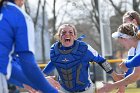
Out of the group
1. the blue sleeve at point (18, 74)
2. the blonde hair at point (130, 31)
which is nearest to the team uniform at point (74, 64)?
the blonde hair at point (130, 31)

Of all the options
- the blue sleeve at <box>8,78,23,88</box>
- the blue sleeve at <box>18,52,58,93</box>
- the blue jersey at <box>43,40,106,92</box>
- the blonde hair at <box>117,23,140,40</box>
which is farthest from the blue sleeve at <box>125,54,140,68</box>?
the blue sleeve at <box>18,52,58,93</box>

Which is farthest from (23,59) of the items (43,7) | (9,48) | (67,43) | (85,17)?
(85,17)

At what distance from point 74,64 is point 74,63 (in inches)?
0.5

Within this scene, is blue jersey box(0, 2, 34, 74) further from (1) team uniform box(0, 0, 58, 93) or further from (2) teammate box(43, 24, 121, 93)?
(2) teammate box(43, 24, 121, 93)

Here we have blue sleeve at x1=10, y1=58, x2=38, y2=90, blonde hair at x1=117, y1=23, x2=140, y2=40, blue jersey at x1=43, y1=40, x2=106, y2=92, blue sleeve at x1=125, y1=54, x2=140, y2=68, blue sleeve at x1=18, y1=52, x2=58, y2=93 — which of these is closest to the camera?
blue sleeve at x1=18, y1=52, x2=58, y2=93

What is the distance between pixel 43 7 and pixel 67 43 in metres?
19.1

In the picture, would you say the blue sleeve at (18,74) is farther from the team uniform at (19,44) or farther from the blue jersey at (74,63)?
the blue jersey at (74,63)

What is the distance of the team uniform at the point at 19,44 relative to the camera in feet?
10.1

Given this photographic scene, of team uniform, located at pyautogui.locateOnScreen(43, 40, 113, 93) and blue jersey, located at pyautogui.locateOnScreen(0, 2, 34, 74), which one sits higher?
blue jersey, located at pyautogui.locateOnScreen(0, 2, 34, 74)

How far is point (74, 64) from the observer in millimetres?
5242

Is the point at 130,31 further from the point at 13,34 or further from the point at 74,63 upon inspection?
the point at 13,34

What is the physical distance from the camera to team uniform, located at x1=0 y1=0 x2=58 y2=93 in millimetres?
3086

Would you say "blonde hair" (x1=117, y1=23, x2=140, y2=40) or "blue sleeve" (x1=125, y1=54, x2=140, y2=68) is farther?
"blonde hair" (x1=117, y1=23, x2=140, y2=40)

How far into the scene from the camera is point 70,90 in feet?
17.6
